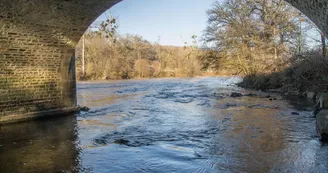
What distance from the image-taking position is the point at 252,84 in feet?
61.0

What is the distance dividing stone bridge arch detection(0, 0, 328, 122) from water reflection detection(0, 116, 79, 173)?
2.72ft

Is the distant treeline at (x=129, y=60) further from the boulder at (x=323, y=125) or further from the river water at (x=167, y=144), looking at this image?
the boulder at (x=323, y=125)

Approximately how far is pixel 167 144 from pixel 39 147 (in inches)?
94.8

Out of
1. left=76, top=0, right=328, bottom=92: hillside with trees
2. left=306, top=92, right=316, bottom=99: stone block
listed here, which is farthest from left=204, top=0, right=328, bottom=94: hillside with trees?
left=306, top=92, right=316, bottom=99: stone block

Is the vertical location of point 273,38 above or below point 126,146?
above

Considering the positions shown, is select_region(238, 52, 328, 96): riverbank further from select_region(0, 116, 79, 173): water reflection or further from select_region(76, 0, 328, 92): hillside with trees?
select_region(0, 116, 79, 173): water reflection

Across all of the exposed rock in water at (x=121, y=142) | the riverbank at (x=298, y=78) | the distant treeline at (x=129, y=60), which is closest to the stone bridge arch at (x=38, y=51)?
the exposed rock in water at (x=121, y=142)

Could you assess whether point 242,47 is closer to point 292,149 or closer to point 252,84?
point 252,84

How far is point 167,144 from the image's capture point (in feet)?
17.1

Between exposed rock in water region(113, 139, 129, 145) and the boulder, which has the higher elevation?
the boulder

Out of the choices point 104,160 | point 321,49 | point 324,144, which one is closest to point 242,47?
point 321,49

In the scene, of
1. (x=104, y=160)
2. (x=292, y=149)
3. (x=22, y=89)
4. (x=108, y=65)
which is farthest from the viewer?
(x=108, y=65)

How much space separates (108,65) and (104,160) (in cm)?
3219

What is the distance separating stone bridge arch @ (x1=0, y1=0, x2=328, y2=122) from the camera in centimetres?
696
